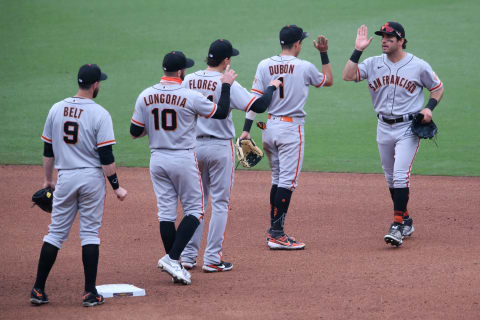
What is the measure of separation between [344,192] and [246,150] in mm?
2780

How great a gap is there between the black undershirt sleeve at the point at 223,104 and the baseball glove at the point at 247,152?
51.3 inches

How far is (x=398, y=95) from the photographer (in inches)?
287

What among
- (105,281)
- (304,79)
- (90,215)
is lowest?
(105,281)

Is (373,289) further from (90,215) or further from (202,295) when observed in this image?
(90,215)

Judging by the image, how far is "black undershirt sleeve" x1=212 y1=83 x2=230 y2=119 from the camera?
598 centimetres

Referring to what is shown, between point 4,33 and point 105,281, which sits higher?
point 4,33

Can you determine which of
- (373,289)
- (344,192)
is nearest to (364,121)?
(344,192)

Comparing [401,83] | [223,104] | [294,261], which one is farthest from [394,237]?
[223,104]

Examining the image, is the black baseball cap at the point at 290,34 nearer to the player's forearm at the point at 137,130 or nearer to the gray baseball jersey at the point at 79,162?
the player's forearm at the point at 137,130

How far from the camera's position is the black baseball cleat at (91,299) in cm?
539

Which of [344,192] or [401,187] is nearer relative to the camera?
[401,187]

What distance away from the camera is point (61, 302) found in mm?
5559

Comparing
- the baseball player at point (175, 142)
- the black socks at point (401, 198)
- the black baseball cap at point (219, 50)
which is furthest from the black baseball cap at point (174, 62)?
A: the black socks at point (401, 198)

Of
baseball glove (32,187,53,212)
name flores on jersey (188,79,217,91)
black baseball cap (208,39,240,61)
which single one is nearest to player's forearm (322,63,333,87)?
black baseball cap (208,39,240,61)
